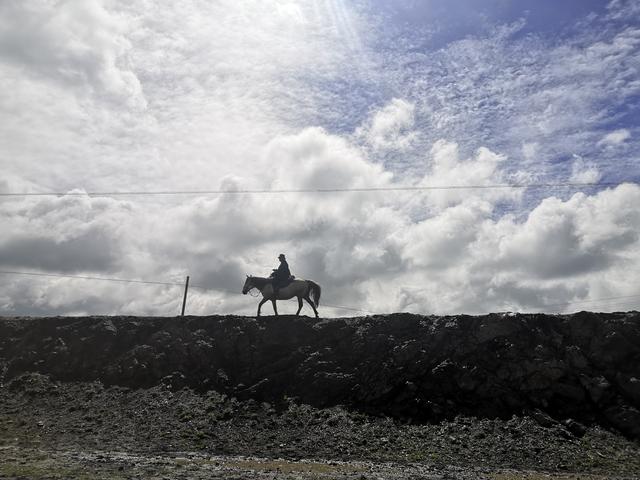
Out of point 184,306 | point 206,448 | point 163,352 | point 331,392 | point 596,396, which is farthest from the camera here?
point 184,306

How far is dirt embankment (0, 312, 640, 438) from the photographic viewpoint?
1130 inches

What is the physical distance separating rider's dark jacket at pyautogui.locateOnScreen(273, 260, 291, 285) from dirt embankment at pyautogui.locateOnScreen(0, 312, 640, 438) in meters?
2.59

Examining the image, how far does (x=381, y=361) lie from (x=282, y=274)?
9.04 m

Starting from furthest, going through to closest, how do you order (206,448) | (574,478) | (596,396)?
(596,396) < (206,448) < (574,478)

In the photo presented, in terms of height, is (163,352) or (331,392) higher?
(163,352)

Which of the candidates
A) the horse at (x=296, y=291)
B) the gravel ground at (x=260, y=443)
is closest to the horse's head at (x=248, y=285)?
the horse at (x=296, y=291)

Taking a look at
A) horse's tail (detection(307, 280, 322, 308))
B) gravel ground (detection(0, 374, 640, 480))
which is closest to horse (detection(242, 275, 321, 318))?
horse's tail (detection(307, 280, 322, 308))

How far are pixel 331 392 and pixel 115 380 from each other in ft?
45.2

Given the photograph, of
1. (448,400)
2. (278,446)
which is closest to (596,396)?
(448,400)

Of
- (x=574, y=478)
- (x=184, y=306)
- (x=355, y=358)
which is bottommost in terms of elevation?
(x=574, y=478)

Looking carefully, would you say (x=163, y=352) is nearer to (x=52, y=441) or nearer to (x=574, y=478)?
(x=52, y=441)

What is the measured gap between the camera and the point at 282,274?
3653cm

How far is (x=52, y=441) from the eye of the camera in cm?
2692

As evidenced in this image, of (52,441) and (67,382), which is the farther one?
(67,382)
